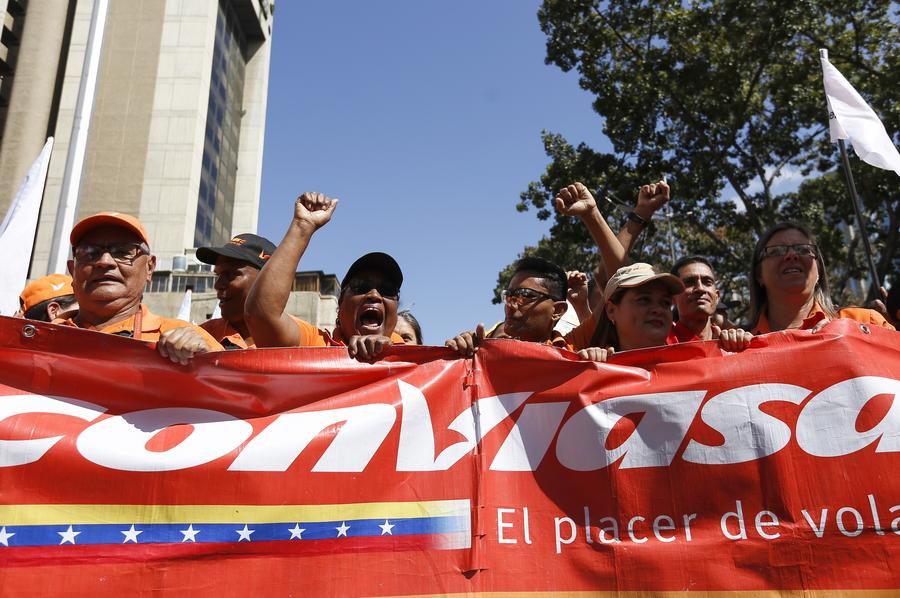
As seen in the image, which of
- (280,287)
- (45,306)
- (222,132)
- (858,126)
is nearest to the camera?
(280,287)

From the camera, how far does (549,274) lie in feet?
12.0

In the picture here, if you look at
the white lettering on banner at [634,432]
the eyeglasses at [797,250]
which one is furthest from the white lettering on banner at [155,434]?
the eyeglasses at [797,250]

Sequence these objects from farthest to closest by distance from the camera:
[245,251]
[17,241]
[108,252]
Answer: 1. [17,241]
2. [245,251]
3. [108,252]

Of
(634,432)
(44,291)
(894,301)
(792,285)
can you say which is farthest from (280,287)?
(894,301)

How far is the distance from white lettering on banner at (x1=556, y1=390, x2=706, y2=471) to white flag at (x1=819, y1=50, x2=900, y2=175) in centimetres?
311

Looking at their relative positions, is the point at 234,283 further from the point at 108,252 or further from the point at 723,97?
the point at 723,97

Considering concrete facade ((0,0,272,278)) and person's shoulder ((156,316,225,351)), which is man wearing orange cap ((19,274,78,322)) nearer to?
person's shoulder ((156,316,225,351))

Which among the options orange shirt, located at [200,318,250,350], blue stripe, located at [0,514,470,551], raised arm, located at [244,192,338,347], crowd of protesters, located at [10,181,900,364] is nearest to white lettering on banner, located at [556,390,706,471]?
crowd of protesters, located at [10,181,900,364]

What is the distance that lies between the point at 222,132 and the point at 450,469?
40.8 m

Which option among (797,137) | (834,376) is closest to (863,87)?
(797,137)

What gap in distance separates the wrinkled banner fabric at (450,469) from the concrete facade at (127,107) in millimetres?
30761

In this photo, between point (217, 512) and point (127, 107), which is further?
point (127, 107)

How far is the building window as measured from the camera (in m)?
37.2

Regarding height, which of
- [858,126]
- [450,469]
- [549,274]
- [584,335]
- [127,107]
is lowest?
[450,469]
